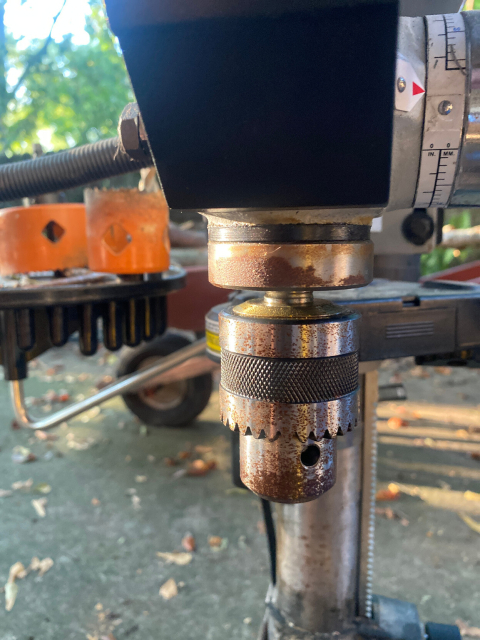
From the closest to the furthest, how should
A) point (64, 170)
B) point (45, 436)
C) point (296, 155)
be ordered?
point (296, 155)
point (64, 170)
point (45, 436)

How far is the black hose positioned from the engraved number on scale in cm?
39

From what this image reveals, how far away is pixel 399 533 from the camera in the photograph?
4.81ft

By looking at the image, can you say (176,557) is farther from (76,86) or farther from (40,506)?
(76,86)

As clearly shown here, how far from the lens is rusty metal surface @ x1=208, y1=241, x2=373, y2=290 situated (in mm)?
387

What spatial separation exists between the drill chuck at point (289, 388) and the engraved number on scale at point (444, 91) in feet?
0.56

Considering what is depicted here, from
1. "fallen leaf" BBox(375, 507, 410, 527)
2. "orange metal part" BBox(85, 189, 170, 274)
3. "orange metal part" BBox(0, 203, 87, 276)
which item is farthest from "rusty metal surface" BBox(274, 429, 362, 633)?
"fallen leaf" BBox(375, 507, 410, 527)

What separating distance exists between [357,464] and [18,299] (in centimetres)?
65

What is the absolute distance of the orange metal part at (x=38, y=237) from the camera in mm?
943

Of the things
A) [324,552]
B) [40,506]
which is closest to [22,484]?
[40,506]

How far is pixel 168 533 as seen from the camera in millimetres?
1491

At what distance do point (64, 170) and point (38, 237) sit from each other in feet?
1.09

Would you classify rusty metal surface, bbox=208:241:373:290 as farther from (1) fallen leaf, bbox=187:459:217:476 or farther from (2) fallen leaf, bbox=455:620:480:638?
(1) fallen leaf, bbox=187:459:217:476

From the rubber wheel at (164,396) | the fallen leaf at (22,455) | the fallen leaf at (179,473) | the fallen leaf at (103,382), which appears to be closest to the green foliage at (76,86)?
the fallen leaf at (103,382)

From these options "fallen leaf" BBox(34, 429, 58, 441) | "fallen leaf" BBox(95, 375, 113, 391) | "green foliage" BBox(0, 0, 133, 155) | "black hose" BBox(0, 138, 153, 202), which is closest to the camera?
"black hose" BBox(0, 138, 153, 202)
